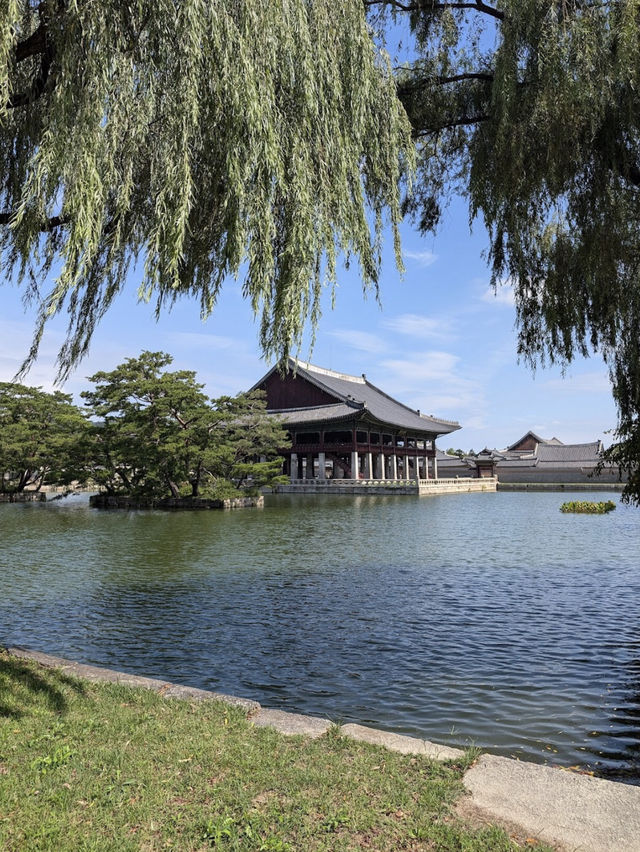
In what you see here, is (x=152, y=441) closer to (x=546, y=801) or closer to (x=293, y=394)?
(x=293, y=394)

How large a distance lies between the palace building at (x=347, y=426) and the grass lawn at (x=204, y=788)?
104 feet

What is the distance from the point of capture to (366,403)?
46.0 m

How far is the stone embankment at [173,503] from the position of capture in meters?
25.6

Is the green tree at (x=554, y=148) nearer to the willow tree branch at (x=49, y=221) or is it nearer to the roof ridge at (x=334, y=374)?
the willow tree branch at (x=49, y=221)

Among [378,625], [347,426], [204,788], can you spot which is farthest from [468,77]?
[347,426]

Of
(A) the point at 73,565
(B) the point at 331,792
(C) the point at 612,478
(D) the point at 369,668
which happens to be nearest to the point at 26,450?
(A) the point at 73,565

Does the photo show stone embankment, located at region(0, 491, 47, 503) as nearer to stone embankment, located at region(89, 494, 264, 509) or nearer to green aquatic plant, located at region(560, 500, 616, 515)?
stone embankment, located at region(89, 494, 264, 509)

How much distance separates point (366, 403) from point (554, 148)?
42.0 m

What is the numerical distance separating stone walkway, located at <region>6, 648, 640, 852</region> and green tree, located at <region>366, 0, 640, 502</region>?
256 cm

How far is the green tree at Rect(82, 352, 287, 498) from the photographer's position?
81.6 feet

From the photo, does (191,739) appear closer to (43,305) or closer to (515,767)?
(515,767)

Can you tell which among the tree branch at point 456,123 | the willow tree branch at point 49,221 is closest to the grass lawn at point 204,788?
the willow tree branch at point 49,221

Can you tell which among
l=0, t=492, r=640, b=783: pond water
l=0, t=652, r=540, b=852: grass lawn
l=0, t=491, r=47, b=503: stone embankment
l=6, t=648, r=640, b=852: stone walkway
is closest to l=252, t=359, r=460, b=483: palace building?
l=0, t=491, r=47, b=503: stone embankment

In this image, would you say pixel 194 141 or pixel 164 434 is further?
pixel 164 434
